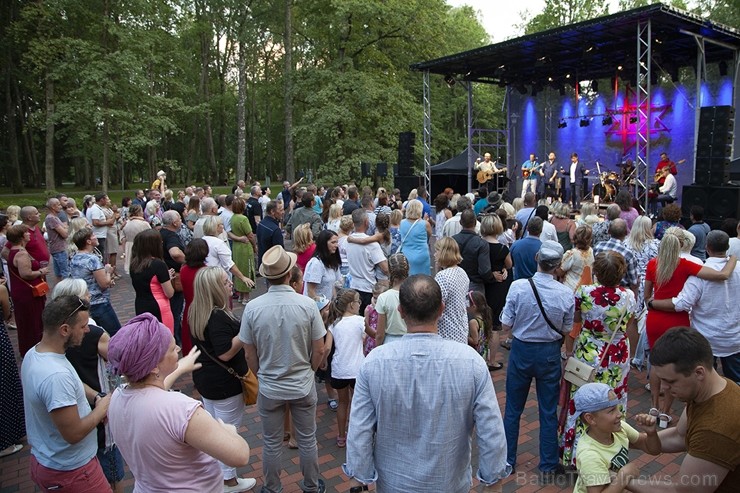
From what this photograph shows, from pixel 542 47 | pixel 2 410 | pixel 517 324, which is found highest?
pixel 542 47

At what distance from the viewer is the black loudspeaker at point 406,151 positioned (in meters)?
17.0

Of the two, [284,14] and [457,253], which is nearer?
[457,253]

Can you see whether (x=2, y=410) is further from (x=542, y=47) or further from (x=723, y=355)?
(x=542, y=47)

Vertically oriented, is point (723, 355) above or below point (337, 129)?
below

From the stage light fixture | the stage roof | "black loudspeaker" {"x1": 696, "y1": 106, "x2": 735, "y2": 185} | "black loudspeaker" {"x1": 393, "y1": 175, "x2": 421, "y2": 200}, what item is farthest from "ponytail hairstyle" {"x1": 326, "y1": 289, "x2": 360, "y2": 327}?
the stage light fixture

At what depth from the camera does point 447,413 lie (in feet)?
6.35

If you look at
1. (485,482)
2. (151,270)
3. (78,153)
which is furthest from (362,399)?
(78,153)

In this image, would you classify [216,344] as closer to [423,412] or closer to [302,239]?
[423,412]

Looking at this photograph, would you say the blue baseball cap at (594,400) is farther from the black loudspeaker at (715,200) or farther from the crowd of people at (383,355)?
the black loudspeaker at (715,200)

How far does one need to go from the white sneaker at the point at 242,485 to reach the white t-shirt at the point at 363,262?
243 centimetres

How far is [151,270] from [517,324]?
3228 millimetres

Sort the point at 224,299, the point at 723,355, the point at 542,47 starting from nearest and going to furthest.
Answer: the point at 224,299, the point at 723,355, the point at 542,47

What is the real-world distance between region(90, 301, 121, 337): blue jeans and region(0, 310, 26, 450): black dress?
28.1 inches

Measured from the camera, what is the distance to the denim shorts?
3070mm
